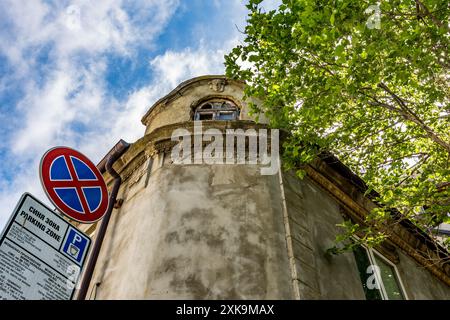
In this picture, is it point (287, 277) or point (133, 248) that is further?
point (133, 248)

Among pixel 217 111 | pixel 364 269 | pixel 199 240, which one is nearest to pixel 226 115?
pixel 217 111

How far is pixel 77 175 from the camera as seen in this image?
4.52m

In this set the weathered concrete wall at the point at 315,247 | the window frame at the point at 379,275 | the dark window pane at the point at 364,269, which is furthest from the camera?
the window frame at the point at 379,275

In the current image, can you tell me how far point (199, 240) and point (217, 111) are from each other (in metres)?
4.51

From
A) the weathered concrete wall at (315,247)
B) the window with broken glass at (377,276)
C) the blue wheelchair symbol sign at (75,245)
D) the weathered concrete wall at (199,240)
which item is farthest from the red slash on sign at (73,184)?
the window with broken glass at (377,276)

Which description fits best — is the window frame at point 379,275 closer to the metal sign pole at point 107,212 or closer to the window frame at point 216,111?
the window frame at point 216,111

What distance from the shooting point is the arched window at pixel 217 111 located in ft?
33.3

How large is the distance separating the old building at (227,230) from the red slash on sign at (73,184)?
91.2 inches

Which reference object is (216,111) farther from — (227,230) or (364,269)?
(364,269)

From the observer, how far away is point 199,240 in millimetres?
6812

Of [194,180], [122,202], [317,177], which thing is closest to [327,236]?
[317,177]
